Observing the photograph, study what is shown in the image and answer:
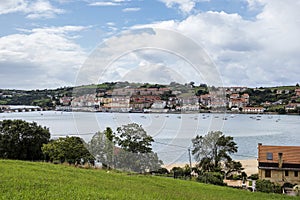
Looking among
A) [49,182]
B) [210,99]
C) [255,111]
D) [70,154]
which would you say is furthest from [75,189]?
[255,111]

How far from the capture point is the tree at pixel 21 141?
88.2 ft

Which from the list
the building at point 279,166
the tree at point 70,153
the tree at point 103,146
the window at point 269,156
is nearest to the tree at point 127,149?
the tree at point 103,146

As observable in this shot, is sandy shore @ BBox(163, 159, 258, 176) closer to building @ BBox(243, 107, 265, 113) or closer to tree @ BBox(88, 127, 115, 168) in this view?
tree @ BBox(88, 127, 115, 168)

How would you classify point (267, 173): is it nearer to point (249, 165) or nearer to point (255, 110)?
point (249, 165)

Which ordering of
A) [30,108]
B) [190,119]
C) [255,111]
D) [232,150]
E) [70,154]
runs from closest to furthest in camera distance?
[190,119] < [70,154] < [232,150] < [30,108] < [255,111]

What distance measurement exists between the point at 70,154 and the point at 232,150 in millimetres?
13576

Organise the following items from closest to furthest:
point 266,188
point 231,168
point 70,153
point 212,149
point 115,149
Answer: point 115,149
point 266,188
point 70,153
point 231,168
point 212,149

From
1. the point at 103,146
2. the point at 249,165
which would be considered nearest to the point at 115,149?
the point at 103,146

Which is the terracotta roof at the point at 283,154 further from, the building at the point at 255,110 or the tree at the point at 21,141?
the building at the point at 255,110

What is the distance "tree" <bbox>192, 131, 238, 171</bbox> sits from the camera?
2959cm

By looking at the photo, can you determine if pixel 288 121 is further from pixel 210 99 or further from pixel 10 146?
pixel 210 99

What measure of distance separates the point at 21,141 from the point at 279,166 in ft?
59.8

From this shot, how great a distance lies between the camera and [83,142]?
22.6m

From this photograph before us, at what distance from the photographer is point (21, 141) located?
27.1 m
